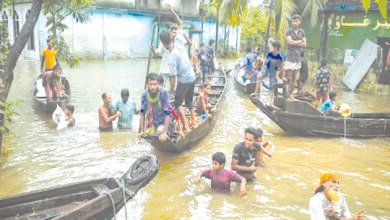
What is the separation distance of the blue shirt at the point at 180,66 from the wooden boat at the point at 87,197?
9.27 ft

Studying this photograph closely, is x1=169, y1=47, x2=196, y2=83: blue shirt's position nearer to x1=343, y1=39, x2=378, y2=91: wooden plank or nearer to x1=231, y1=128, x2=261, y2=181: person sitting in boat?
x1=231, y1=128, x2=261, y2=181: person sitting in boat

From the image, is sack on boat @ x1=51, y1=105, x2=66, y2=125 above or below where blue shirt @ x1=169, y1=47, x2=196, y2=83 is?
below

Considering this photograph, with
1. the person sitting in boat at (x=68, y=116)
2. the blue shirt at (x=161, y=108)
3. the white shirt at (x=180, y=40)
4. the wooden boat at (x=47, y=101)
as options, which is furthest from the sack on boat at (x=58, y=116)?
the white shirt at (x=180, y=40)

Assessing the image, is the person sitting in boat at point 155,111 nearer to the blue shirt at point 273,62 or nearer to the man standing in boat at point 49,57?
the blue shirt at point 273,62

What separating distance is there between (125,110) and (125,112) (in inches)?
2.2

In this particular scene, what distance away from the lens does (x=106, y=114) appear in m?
8.88

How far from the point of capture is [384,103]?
14.0 meters

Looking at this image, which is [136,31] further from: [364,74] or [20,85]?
[364,74]

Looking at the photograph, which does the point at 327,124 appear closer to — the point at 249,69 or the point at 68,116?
the point at 68,116

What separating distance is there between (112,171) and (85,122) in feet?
11.9

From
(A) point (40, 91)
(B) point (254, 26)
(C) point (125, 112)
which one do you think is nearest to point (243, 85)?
(C) point (125, 112)

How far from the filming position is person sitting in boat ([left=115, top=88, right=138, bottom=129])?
28.8 ft

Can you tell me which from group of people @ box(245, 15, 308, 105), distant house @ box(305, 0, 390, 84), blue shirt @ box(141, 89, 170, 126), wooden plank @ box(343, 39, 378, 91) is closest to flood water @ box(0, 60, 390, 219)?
blue shirt @ box(141, 89, 170, 126)

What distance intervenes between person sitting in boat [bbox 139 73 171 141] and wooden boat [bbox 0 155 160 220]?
2145 mm
